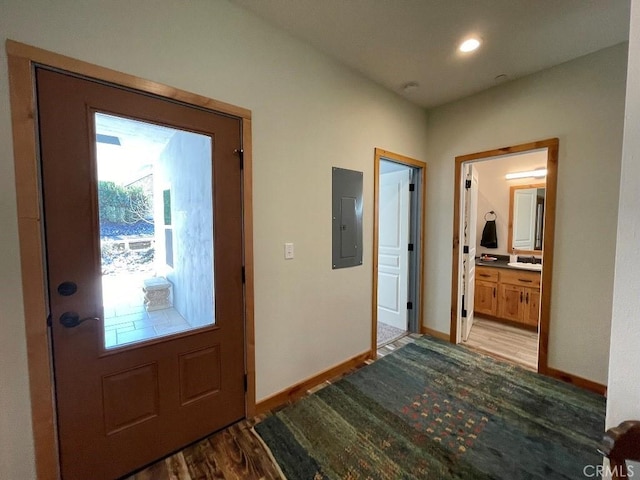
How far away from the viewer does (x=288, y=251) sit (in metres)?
2.08

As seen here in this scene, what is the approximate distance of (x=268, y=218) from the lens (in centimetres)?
195

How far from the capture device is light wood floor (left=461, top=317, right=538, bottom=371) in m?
2.85

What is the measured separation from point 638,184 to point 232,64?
2029 mm

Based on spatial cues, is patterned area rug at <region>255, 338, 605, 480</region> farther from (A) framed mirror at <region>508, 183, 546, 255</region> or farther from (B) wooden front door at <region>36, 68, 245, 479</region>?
(A) framed mirror at <region>508, 183, 546, 255</region>

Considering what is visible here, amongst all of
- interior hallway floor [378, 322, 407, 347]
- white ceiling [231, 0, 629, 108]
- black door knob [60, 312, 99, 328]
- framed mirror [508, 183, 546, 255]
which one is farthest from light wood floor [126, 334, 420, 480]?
framed mirror [508, 183, 546, 255]

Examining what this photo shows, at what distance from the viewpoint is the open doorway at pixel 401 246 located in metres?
3.35

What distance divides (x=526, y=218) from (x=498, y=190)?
22.3 inches

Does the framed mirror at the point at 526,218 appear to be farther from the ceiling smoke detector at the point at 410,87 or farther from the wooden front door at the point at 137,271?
the wooden front door at the point at 137,271

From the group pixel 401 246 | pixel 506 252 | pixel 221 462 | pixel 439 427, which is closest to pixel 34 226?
pixel 221 462

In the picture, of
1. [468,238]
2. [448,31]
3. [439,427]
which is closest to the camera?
[439,427]

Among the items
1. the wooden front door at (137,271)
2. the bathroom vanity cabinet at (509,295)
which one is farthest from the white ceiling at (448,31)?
the bathroom vanity cabinet at (509,295)

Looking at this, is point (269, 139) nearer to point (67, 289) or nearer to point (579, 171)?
point (67, 289)

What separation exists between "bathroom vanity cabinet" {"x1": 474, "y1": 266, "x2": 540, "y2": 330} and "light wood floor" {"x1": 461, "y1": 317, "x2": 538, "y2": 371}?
154 mm

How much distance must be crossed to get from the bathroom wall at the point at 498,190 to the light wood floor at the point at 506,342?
122 cm
